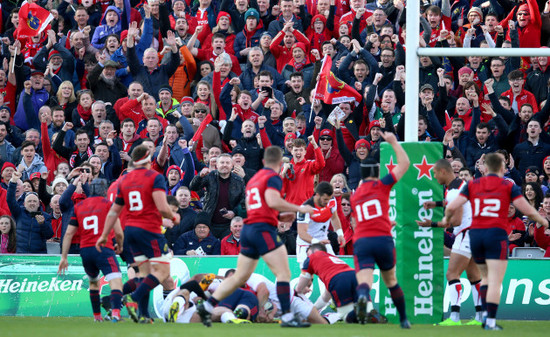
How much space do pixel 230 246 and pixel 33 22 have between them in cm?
835

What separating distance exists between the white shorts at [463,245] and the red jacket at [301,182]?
3.88 meters

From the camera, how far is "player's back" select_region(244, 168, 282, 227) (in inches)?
488

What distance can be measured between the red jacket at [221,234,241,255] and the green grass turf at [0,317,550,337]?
12.2 feet

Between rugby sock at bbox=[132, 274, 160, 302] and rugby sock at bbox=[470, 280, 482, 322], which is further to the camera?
rugby sock at bbox=[470, 280, 482, 322]

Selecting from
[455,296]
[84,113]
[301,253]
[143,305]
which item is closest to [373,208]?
[455,296]

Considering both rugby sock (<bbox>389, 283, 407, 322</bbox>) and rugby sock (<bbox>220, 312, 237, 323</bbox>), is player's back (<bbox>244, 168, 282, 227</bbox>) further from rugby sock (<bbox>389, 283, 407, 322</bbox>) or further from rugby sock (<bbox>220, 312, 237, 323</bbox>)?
rugby sock (<bbox>220, 312, 237, 323</bbox>)

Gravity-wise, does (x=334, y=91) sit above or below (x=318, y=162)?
above

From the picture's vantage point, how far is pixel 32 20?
2248 cm

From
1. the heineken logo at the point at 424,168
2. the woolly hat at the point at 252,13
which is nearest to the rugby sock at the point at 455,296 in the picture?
the heineken logo at the point at 424,168

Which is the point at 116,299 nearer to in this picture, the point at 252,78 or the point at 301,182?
the point at 301,182

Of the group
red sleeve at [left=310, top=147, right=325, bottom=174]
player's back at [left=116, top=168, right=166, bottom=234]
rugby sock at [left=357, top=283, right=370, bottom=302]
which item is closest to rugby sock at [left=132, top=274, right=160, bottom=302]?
player's back at [left=116, top=168, right=166, bottom=234]

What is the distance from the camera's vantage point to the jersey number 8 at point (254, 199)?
40.8 feet

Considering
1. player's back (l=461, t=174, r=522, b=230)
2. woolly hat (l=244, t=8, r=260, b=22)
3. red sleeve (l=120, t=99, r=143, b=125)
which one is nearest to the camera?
player's back (l=461, t=174, r=522, b=230)

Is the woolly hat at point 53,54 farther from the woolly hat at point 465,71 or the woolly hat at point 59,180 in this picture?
the woolly hat at point 465,71
